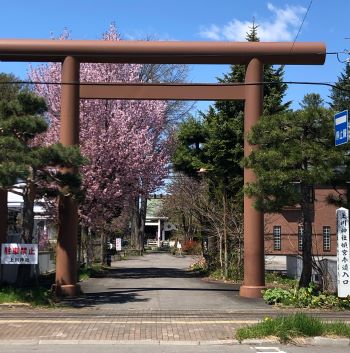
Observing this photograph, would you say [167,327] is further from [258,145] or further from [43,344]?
[258,145]

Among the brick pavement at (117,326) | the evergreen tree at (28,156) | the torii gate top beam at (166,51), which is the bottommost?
the brick pavement at (117,326)

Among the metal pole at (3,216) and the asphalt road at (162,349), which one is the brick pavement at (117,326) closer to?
the asphalt road at (162,349)

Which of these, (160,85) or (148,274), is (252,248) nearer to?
(160,85)

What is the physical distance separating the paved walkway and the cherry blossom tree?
7.57 m

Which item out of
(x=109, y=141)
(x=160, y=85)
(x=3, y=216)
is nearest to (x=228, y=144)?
(x=109, y=141)

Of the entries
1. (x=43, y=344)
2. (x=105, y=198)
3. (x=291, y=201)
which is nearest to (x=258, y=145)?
(x=291, y=201)

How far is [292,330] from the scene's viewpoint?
10.8m

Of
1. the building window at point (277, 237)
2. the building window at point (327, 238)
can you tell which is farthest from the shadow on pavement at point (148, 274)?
the building window at point (327, 238)

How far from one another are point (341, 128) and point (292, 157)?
155cm

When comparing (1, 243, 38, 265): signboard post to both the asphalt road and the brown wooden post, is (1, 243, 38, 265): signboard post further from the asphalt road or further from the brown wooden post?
the asphalt road

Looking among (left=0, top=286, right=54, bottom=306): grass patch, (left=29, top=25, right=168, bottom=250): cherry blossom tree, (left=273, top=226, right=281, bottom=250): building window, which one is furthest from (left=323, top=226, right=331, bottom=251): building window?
(left=0, top=286, right=54, bottom=306): grass patch

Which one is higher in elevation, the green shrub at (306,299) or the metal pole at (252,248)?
the metal pole at (252,248)

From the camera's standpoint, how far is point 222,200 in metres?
25.3

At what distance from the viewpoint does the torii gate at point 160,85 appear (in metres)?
17.3
